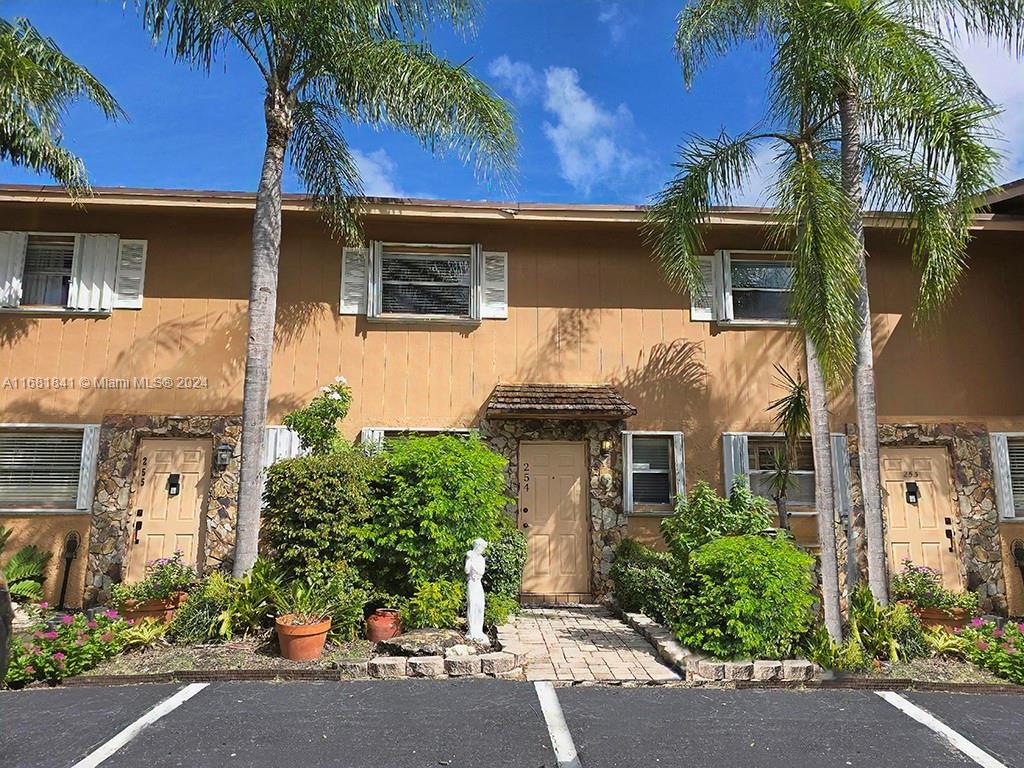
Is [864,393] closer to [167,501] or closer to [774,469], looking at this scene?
[774,469]

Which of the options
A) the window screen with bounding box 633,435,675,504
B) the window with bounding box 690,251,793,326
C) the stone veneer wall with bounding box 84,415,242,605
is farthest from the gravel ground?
the window with bounding box 690,251,793,326

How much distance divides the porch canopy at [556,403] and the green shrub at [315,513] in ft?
8.22

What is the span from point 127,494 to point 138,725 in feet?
16.5

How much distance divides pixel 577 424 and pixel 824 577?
3.95m

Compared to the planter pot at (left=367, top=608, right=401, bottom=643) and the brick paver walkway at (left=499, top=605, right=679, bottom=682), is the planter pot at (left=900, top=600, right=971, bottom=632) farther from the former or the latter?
the planter pot at (left=367, top=608, right=401, bottom=643)

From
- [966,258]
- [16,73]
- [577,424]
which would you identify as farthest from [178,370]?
[966,258]

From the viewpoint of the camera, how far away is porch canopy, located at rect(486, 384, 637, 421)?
8516 mm

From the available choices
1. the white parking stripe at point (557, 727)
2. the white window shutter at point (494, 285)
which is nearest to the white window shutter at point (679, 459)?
the white window shutter at point (494, 285)

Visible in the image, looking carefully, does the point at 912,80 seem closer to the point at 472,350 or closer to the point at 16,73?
the point at 472,350

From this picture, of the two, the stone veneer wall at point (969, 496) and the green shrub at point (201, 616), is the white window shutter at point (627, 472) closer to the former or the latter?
the stone veneer wall at point (969, 496)

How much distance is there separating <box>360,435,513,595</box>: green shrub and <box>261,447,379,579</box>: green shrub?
21 cm

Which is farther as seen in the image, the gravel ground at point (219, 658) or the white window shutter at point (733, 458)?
the white window shutter at point (733, 458)

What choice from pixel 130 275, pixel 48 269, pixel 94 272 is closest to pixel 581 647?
pixel 130 275

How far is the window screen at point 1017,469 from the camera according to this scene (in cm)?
927
